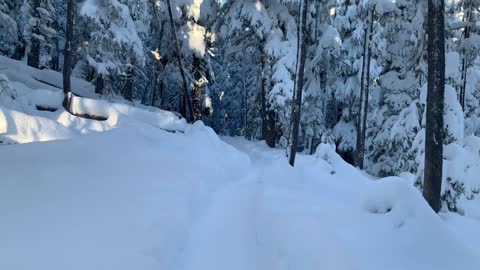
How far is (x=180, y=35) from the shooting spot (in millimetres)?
23719

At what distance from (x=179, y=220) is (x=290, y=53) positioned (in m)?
15.7

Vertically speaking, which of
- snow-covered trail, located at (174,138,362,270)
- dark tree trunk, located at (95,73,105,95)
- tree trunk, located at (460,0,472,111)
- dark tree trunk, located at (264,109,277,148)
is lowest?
snow-covered trail, located at (174,138,362,270)

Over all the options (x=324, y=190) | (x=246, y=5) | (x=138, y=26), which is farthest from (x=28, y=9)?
(x=324, y=190)

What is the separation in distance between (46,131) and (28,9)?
12.4 metres

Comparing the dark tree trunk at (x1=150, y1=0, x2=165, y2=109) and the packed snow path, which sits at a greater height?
the dark tree trunk at (x1=150, y1=0, x2=165, y2=109)

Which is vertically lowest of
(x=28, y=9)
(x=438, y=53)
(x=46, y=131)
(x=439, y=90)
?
(x=46, y=131)

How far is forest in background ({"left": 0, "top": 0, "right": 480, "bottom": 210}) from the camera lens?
57.2 feet

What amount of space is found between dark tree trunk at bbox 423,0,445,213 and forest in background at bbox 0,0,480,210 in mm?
4080

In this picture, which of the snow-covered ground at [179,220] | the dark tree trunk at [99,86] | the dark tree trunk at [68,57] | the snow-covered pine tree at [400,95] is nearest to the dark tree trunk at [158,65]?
the dark tree trunk at [99,86]

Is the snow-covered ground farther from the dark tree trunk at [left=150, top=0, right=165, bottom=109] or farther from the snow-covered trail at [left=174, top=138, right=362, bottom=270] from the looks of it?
the dark tree trunk at [left=150, top=0, right=165, bottom=109]

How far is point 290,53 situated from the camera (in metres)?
21.0

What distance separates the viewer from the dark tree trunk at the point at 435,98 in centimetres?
912

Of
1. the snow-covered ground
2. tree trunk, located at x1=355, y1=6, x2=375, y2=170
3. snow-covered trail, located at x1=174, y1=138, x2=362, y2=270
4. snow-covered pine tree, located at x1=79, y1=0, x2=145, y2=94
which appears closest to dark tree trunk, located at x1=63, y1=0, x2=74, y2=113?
snow-covered pine tree, located at x1=79, y1=0, x2=145, y2=94

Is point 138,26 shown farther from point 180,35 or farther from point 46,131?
point 46,131
